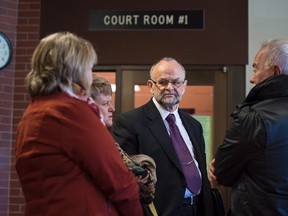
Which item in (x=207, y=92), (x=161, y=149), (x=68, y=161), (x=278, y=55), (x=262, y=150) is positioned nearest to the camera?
(x=68, y=161)

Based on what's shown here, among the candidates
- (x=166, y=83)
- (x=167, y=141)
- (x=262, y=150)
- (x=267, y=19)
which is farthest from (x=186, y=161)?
(x=267, y=19)

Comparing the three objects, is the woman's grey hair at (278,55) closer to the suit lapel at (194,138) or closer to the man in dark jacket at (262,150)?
the man in dark jacket at (262,150)

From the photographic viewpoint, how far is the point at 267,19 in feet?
14.5

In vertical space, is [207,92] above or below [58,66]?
above

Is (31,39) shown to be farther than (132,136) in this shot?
Yes

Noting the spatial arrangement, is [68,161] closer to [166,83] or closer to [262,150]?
[262,150]

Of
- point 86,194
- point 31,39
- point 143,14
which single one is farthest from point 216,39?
point 86,194

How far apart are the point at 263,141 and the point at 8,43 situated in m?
3.24

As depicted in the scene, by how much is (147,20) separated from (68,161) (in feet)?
10.2

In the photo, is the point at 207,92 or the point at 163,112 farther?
the point at 207,92

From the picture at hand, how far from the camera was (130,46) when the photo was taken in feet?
14.4

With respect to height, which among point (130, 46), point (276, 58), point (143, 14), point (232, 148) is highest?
point (143, 14)

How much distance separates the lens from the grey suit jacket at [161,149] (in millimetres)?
2441

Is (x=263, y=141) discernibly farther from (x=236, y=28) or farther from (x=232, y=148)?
(x=236, y=28)
